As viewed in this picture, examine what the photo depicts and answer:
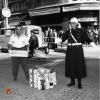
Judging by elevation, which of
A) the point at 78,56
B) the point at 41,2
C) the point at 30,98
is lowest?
the point at 30,98

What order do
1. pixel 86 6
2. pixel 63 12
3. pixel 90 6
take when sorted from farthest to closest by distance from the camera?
1. pixel 63 12
2. pixel 90 6
3. pixel 86 6

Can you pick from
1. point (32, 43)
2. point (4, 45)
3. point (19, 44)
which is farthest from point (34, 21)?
point (19, 44)

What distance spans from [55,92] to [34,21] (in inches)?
1494

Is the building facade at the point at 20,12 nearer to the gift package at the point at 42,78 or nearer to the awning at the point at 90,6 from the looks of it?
the awning at the point at 90,6

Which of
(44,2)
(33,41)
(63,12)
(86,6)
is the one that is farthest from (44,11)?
(33,41)

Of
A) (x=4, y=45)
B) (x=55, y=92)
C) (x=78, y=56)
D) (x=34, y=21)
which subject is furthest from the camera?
(x=34, y=21)

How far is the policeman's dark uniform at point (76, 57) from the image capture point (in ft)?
32.2

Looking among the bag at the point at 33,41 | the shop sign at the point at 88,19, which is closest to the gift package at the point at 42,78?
the bag at the point at 33,41

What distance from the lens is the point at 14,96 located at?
884 centimetres

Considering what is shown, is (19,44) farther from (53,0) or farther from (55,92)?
(53,0)

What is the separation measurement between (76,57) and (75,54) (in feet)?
0.28

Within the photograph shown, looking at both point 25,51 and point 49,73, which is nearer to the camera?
point 49,73

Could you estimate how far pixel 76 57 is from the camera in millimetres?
9875

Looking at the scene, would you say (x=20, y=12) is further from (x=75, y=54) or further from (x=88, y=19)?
(x=75, y=54)
